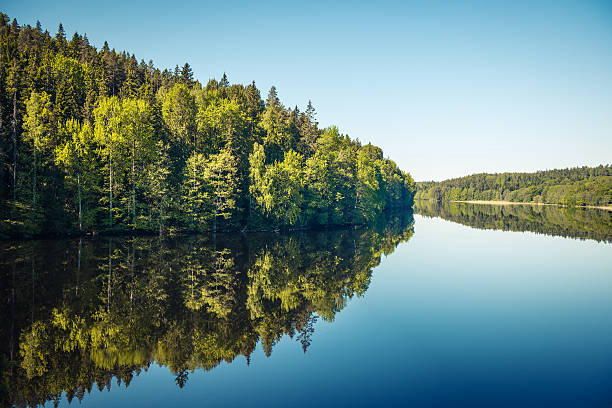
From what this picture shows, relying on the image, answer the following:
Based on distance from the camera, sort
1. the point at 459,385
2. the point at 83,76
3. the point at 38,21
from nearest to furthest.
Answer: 1. the point at 459,385
2. the point at 83,76
3. the point at 38,21

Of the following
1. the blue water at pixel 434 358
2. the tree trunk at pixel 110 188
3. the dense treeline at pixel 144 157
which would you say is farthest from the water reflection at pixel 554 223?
the tree trunk at pixel 110 188

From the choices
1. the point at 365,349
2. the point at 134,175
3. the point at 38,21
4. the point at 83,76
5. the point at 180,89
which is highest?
the point at 38,21

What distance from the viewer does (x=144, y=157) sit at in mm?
54094

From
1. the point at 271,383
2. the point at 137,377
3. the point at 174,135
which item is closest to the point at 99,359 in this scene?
the point at 137,377

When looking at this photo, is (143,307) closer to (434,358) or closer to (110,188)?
(434,358)

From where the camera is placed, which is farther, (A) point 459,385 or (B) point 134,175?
(B) point 134,175

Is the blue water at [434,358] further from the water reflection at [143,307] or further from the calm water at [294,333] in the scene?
the water reflection at [143,307]

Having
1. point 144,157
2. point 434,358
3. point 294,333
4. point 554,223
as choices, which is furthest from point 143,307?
point 554,223

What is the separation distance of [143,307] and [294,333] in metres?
8.92

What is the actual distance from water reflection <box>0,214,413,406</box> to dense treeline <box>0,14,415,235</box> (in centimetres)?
1169

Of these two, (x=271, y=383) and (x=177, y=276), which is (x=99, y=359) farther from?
(x=177, y=276)

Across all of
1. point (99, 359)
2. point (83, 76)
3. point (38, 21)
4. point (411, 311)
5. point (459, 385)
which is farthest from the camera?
point (38, 21)

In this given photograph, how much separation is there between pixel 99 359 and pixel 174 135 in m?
51.4

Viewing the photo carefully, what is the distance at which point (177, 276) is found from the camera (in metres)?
26.6
